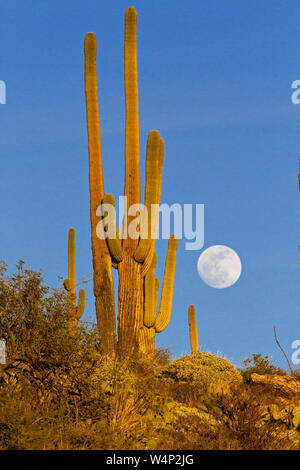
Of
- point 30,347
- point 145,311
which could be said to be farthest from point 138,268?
Result: point 30,347

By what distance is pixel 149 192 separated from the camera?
19969 millimetres

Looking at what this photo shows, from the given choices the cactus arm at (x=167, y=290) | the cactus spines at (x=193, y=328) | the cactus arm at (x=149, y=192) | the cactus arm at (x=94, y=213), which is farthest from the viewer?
the cactus spines at (x=193, y=328)

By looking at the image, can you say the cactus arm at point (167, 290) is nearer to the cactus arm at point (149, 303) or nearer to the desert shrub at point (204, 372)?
the cactus arm at point (149, 303)

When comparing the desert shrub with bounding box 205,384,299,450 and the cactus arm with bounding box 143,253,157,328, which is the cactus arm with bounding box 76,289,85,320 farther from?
the desert shrub with bounding box 205,384,299,450

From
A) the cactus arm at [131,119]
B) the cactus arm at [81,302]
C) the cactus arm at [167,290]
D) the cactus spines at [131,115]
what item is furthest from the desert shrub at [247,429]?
the cactus arm at [81,302]

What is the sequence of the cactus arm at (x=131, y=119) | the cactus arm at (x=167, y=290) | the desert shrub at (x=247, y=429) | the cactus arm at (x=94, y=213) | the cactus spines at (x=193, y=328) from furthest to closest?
the cactus spines at (x=193, y=328), the cactus arm at (x=167, y=290), the cactus arm at (x=131, y=119), the cactus arm at (x=94, y=213), the desert shrub at (x=247, y=429)

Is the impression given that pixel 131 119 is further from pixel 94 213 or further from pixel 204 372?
pixel 204 372

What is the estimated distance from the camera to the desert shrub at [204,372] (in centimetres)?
1819

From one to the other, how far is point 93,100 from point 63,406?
1271 centimetres

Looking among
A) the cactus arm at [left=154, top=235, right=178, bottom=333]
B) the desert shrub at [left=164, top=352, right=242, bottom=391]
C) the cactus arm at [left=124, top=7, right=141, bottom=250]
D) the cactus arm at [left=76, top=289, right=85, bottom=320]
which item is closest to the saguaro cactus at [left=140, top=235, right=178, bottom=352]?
the cactus arm at [left=154, top=235, right=178, bottom=333]

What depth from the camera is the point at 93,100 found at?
67.6 feet

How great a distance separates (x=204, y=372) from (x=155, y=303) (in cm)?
516

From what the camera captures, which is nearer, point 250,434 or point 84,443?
point 84,443

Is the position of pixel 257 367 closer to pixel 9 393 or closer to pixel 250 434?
pixel 250 434
